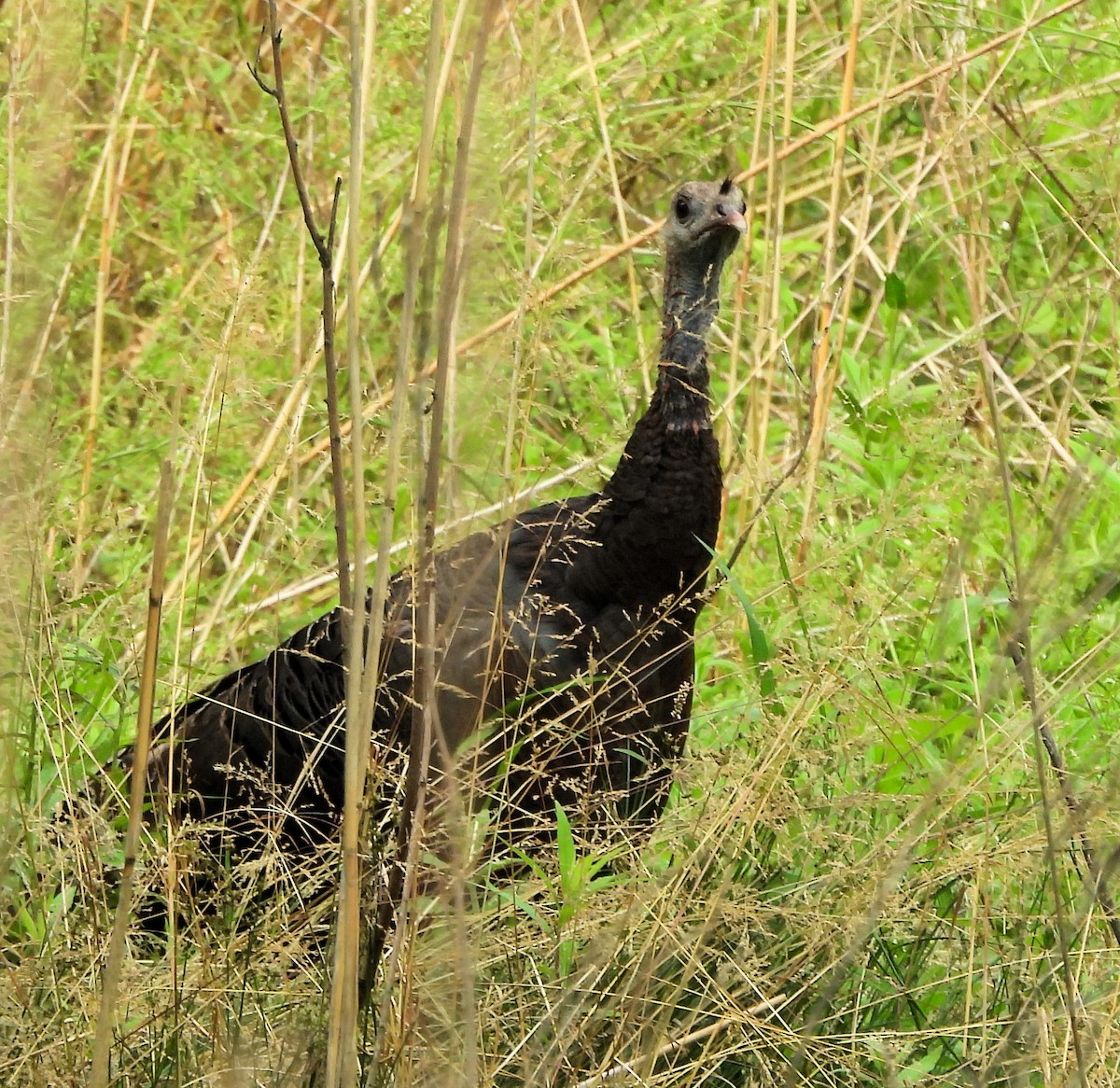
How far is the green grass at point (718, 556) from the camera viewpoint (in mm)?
1523

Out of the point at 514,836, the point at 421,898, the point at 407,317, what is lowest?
the point at 514,836

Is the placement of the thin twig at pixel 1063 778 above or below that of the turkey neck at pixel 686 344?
below

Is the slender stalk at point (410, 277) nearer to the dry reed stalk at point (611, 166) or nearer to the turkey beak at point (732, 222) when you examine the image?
the dry reed stalk at point (611, 166)

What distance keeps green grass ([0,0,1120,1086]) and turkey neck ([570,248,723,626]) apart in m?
0.09

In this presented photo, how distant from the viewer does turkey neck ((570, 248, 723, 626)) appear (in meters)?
2.60

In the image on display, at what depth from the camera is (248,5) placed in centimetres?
425

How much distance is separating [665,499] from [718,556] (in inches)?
12.8

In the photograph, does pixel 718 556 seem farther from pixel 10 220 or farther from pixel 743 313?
pixel 10 220

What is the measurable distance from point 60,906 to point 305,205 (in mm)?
1150

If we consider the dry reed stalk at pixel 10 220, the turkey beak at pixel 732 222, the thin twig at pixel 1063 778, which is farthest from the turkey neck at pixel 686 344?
the dry reed stalk at pixel 10 220

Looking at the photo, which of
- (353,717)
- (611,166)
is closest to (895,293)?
(611,166)

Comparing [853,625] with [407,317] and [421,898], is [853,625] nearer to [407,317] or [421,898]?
[421,898]

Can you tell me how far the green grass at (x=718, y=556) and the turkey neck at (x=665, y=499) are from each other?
94mm

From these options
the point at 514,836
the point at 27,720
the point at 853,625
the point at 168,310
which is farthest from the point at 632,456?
the point at 168,310
